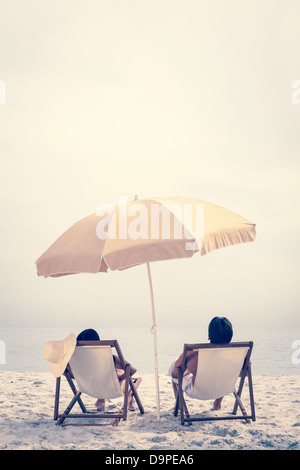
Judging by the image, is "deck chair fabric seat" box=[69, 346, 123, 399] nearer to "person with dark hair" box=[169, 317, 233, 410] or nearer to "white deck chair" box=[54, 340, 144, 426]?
"white deck chair" box=[54, 340, 144, 426]

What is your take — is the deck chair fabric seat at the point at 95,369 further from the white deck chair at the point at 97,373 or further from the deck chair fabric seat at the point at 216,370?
the deck chair fabric seat at the point at 216,370

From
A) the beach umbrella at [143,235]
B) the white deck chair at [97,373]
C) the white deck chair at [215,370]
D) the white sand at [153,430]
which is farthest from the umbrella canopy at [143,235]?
the white sand at [153,430]

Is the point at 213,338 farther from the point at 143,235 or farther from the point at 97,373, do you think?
the point at 143,235

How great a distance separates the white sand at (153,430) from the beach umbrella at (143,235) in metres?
1.07

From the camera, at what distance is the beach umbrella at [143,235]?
4.41 m

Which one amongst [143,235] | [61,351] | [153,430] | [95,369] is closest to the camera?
[143,235]

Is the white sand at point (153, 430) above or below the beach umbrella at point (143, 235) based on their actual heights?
below

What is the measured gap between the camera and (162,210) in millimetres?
4820

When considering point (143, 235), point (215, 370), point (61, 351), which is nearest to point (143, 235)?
point (143, 235)

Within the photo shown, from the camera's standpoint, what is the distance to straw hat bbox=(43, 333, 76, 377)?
4.96 m

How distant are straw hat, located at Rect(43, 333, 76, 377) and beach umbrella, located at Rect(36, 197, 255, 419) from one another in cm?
69

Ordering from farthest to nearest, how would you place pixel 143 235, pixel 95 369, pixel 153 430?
pixel 95 369 → pixel 153 430 → pixel 143 235

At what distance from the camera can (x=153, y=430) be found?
475cm

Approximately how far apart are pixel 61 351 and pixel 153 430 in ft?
3.83
